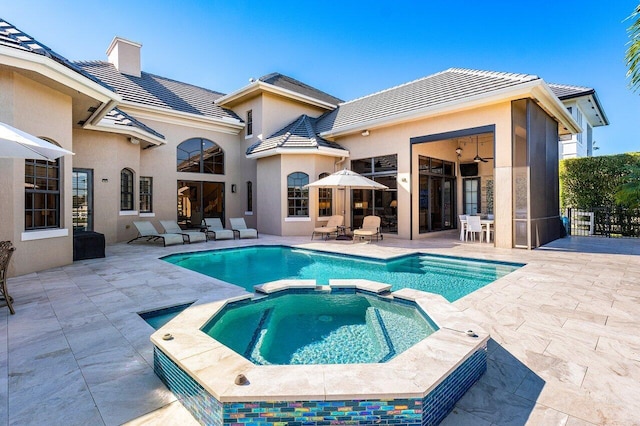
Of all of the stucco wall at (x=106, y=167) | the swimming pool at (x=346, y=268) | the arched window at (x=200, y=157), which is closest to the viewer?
the swimming pool at (x=346, y=268)

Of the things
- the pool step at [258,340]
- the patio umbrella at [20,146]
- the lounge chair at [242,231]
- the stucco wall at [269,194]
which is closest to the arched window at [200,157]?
the stucco wall at [269,194]

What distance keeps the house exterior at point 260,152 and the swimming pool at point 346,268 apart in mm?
2997

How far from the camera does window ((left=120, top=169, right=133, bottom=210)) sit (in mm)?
12683

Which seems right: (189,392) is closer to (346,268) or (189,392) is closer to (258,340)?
(258,340)

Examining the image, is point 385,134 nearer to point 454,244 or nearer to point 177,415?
point 454,244

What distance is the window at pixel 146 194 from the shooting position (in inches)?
543

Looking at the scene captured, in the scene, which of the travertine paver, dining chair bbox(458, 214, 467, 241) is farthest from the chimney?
dining chair bbox(458, 214, 467, 241)

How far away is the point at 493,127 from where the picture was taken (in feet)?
34.3

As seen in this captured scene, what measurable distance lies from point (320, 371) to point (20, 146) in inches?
216

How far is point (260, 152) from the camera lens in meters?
14.4

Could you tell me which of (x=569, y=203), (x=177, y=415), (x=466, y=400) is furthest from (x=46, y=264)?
(x=569, y=203)

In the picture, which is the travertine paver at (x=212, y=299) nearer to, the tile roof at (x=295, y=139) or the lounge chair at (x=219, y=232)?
the lounge chair at (x=219, y=232)

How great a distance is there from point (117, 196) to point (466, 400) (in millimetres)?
13088

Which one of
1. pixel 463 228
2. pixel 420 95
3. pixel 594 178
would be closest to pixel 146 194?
pixel 420 95
